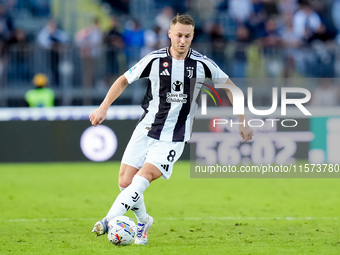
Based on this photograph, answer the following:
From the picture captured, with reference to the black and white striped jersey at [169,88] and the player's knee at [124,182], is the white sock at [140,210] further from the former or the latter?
the black and white striped jersey at [169,88]

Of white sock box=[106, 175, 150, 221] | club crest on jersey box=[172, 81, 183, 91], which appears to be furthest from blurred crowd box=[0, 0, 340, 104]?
white sock box=[106, 175, 150, 221]

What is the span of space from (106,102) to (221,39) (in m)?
11.8

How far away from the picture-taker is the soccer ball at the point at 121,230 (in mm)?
6750

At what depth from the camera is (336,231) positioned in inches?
330

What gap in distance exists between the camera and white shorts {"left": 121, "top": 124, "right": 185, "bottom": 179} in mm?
7168

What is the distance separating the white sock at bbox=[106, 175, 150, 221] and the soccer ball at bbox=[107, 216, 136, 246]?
0.24 ft

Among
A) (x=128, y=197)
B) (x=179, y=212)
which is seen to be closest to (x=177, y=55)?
(x=128, y=197)

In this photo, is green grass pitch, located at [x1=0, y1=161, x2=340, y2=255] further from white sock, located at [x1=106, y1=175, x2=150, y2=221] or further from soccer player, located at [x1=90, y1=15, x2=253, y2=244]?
soccer player, located at [x1=90, y1=15, x2=253, y2=244]

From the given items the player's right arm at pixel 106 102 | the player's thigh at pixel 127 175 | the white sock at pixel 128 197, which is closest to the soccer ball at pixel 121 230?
the white sock at pixel 128 197

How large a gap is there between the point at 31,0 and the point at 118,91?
13.0 meters

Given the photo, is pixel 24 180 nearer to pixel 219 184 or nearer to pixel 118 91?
pixel 219 184

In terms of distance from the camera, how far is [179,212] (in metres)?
10.3

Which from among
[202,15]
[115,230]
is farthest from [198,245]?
[202,15]

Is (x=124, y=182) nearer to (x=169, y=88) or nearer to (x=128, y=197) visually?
(x=128, y=197)
